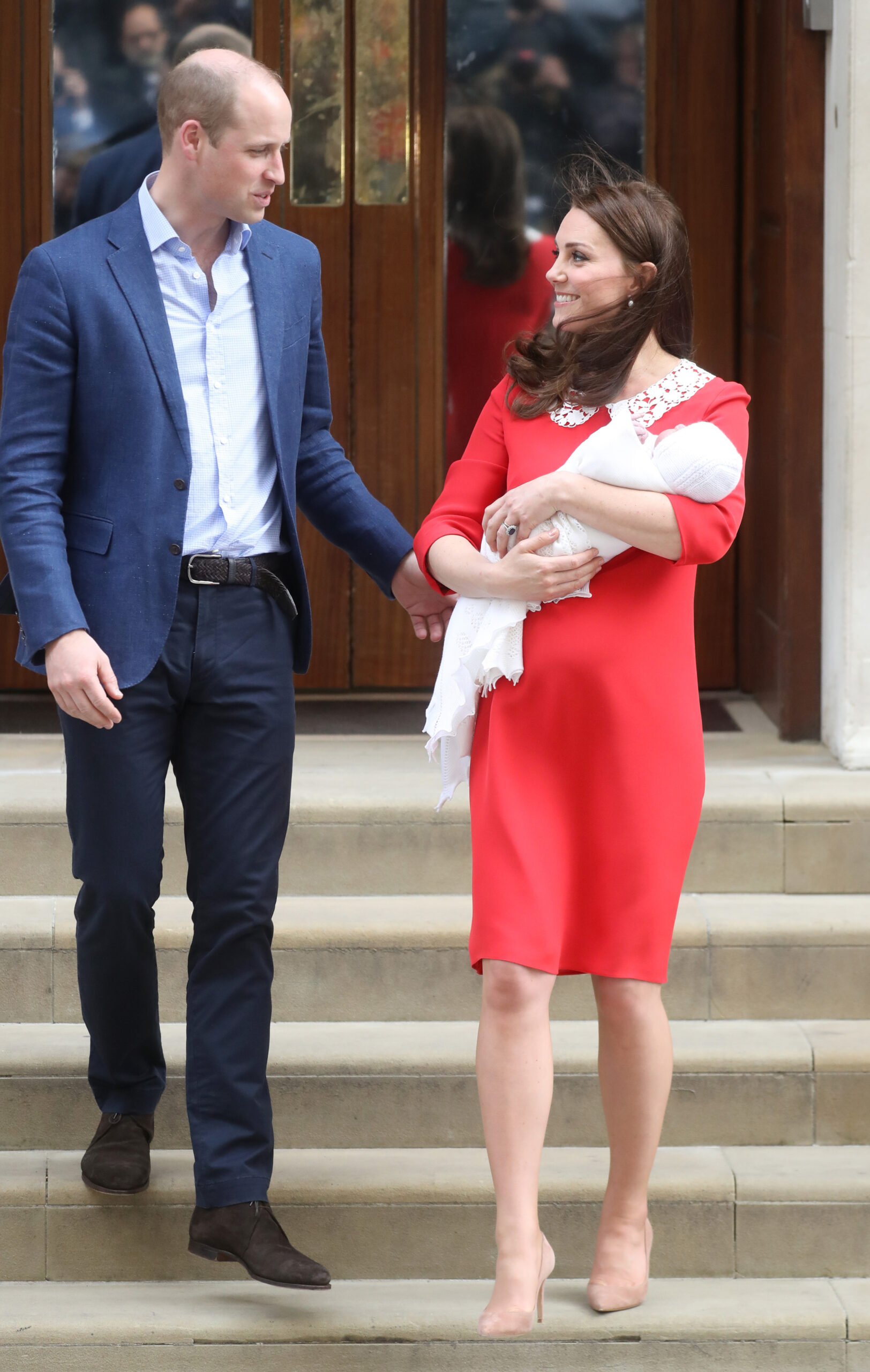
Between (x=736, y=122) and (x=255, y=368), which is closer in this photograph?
(x=255, y=368)

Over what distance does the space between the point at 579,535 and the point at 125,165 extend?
302 centimetres

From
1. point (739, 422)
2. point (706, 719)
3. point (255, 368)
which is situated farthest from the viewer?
point (706, 719)

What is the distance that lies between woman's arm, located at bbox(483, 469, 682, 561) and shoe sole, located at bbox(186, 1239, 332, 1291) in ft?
4.24

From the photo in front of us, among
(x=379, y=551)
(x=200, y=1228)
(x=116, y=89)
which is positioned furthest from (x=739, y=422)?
(x=116, y=89)

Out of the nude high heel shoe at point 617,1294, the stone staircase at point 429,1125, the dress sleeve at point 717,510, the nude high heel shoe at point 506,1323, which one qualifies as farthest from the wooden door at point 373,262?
the nude high heel shoe at point 506,1323

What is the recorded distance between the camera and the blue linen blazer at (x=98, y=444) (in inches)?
110

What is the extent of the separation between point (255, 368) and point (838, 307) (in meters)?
1.96

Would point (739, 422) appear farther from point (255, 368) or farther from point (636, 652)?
point (255, 368)

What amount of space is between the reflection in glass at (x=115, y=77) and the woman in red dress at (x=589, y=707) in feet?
8.85

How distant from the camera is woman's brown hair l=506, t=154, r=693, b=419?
2795mm

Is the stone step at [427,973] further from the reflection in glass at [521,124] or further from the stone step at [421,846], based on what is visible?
the reflection in glass at [521,124]

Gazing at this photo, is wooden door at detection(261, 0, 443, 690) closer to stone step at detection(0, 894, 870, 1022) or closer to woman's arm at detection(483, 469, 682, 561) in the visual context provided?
stone step at detection(0, 894, 870, 1022)

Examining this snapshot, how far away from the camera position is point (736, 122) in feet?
17.0

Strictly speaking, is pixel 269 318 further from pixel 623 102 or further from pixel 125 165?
pixel 623 102
